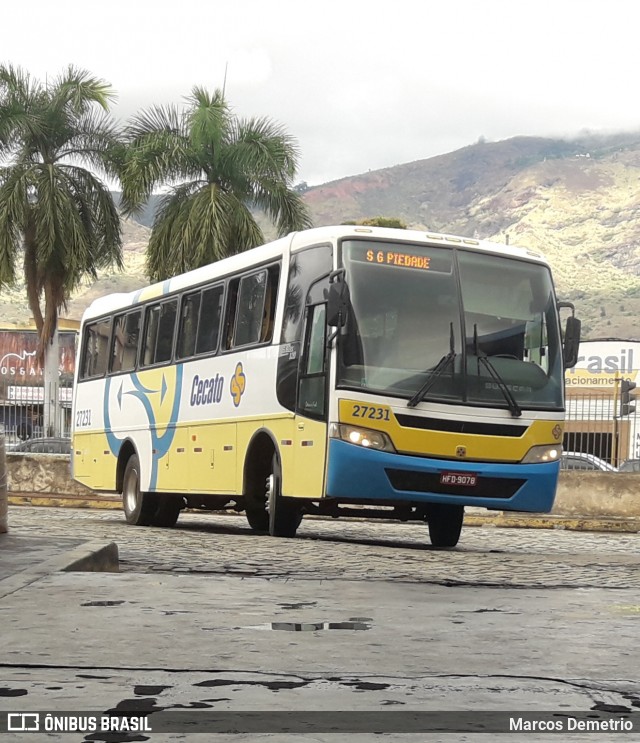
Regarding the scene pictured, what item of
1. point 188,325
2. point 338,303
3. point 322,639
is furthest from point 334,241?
point 322,639

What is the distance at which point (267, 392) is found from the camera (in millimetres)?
15461

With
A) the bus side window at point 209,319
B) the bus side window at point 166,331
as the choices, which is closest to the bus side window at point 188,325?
the bus side window at point 209,319

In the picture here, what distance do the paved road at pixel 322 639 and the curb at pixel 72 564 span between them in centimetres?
14

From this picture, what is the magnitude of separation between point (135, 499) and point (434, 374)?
6.80m

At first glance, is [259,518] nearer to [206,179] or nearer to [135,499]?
[135,499]

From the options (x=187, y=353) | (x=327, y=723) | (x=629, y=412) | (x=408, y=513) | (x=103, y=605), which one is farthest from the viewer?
(x=629, y=412)

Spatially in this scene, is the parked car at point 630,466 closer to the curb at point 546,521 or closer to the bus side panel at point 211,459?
the curb at point 546,521

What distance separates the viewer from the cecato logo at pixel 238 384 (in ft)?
53.3

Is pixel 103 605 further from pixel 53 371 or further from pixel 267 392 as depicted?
pixel 53 371

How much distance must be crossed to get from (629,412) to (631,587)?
14.0 m

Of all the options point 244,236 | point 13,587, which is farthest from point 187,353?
point 244,236

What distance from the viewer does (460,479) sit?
14000 millimetres

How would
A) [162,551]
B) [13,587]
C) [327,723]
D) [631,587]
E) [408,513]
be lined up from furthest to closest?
[408,513], [162,551], [631,587], [13,587], [327,723]

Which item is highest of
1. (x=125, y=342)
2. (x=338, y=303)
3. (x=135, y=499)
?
(x=125, y=342)
